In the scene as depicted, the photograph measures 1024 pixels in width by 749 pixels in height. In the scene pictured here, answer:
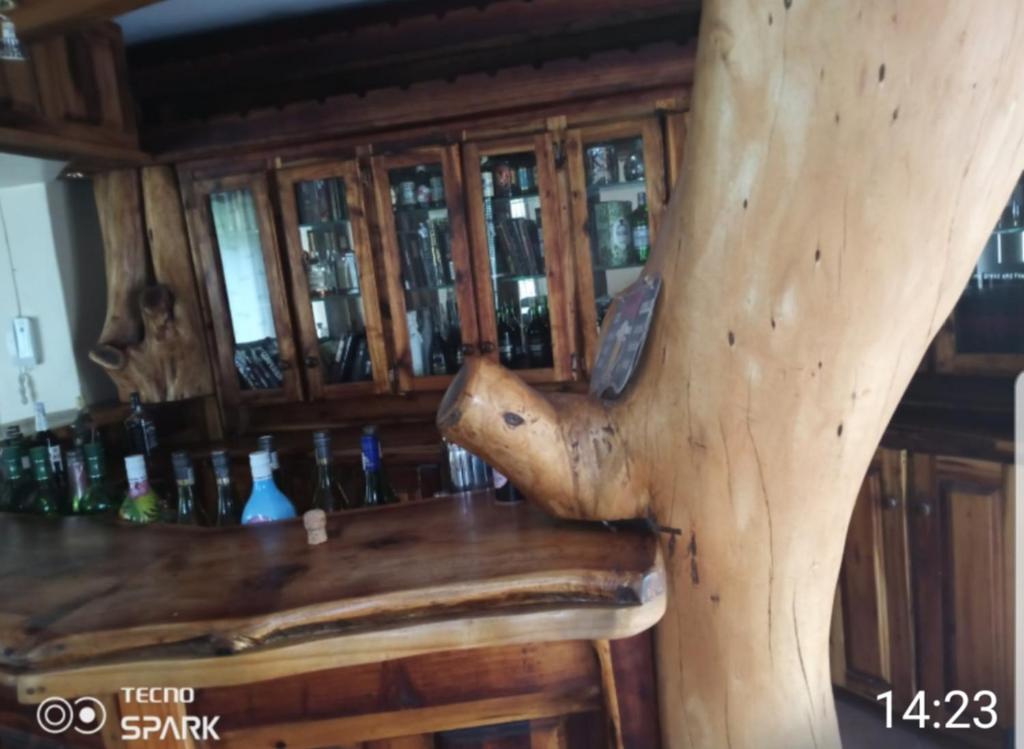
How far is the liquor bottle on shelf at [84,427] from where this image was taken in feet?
6.16

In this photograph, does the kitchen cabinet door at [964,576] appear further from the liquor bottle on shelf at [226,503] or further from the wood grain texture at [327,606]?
the liquor bottle on shelf at [226,503]

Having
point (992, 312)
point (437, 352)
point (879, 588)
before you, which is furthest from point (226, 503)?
point (992, 312)

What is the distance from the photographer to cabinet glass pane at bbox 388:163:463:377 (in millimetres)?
2342

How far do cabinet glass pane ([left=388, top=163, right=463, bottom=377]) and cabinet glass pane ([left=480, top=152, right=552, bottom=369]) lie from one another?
5.9 inches

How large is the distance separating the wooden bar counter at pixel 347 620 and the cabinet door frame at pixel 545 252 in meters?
1.25

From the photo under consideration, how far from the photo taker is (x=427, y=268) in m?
2.39

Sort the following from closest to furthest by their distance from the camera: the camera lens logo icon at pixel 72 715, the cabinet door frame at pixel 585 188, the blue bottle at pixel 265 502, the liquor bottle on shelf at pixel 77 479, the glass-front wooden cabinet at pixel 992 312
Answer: the camera lens logo icon at pixel 72 715 → the blue bottle at pixel 265 502 → the liquor bottle on shelf at pixel 77 479 → the glass-front wooden cabinet at pixel 992 312 → the cabinet door frame at pixel 585 188

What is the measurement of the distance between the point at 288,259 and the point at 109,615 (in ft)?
5.84

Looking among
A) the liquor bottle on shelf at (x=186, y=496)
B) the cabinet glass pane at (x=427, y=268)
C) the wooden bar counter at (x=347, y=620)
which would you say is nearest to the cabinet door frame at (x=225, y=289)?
the cabinet glass pane at (x=427, y=268)

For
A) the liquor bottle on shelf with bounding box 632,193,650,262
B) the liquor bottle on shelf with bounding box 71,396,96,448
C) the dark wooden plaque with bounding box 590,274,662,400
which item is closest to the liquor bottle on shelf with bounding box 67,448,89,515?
the liquor bottle on shelf with bounding box 71,396,96,448

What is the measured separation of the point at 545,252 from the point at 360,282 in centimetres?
64

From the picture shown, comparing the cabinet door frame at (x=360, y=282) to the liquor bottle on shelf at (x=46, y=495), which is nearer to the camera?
the liquor bottle on shelf at (x=46, y=495)

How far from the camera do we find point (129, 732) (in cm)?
82

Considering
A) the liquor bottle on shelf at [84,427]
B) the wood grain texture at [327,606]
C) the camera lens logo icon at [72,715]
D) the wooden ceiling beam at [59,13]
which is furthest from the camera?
the liquor bottle on shelf at [84,427]
